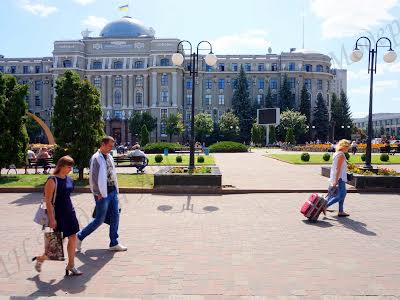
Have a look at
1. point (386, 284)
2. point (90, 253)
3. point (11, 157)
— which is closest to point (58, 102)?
point (11, 157)

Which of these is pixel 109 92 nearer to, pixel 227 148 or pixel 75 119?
pixel 227 148

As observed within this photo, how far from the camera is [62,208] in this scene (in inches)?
213

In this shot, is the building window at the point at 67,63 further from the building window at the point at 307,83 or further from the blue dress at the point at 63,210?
the blue dress at the point at 63,210

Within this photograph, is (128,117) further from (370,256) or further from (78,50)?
(370,256)

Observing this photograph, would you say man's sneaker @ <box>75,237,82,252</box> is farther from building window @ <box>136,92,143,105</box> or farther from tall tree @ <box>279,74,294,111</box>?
building window @ <box>136,92,143,105</box>

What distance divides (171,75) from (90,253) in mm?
73257

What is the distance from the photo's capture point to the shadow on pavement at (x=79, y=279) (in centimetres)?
493

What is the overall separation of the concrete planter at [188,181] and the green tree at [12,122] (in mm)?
6352

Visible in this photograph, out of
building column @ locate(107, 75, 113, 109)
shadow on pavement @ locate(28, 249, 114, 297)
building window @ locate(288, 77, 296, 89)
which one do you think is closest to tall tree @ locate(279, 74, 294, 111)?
building window @ locate(288, 77, 296, 89)

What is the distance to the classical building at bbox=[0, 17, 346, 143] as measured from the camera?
257 ft

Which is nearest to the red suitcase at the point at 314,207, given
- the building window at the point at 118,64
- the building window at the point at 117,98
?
the building window at the point at 118,64

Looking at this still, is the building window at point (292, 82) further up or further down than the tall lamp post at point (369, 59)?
further up

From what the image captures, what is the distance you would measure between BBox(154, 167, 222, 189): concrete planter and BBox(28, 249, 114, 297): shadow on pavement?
6739 millimetres

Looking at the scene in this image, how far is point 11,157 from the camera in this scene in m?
15.7
